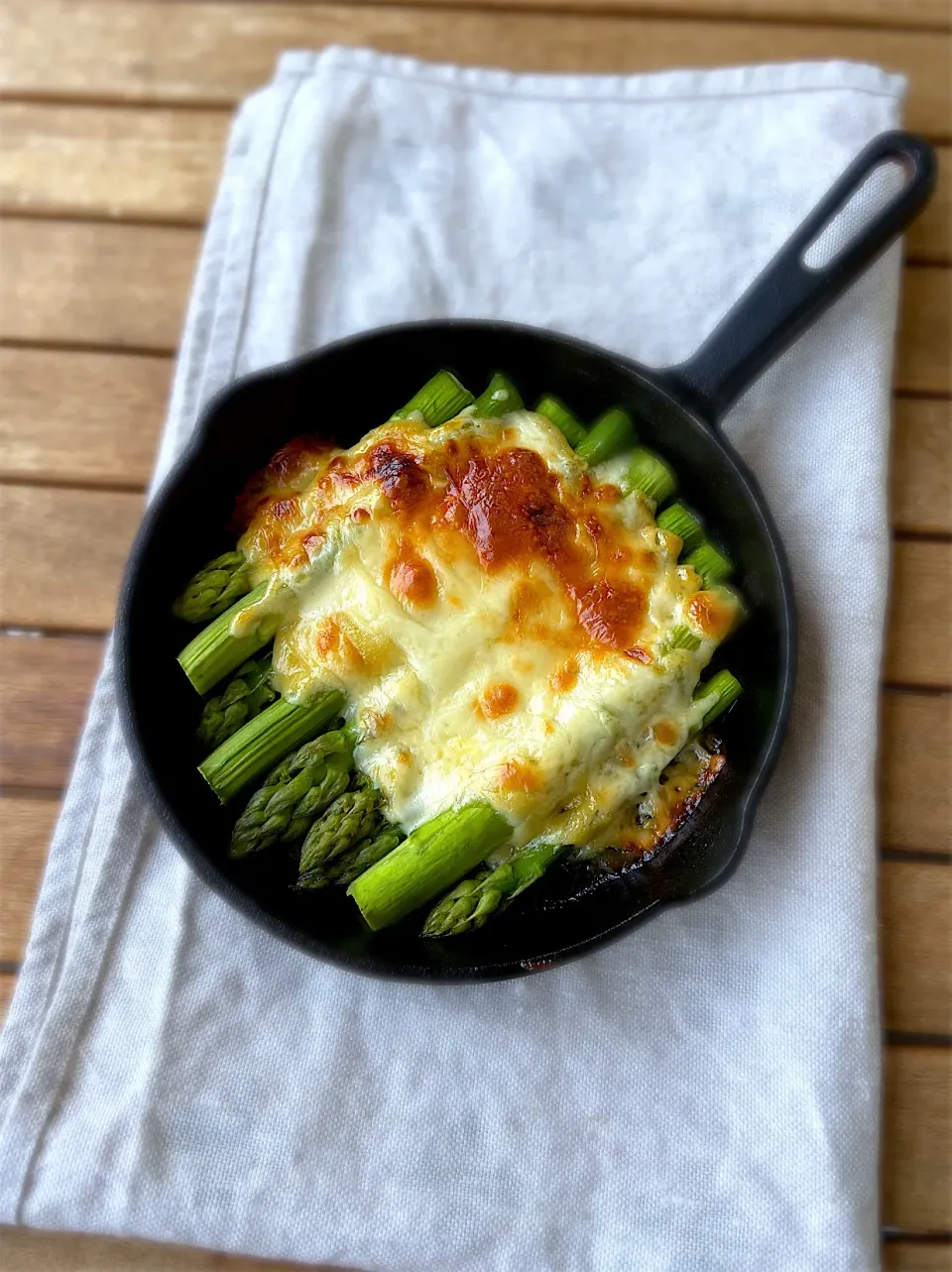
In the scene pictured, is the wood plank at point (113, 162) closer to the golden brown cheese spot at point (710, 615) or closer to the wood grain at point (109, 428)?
the wood grain at point (109, 428)

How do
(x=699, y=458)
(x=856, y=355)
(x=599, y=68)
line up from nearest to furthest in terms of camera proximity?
1. (x=699, y=458)
2. (x=856, y=355)
3. (x=599, y=68)

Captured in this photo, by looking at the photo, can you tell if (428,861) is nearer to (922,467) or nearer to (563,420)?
(563,420)

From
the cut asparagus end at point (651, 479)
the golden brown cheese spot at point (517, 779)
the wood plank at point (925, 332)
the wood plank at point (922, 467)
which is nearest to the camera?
the golden brown cheese spot at point (517, 779)

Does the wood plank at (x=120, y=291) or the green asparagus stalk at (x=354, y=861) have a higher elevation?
the wood plank at (x=120, y=291)

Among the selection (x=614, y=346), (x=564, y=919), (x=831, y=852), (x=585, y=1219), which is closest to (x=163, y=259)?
(x=614, y=346)

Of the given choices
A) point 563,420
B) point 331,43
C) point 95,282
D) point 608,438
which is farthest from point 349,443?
point 331,43

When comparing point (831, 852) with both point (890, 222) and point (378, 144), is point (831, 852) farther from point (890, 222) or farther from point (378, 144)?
point (378, 144)

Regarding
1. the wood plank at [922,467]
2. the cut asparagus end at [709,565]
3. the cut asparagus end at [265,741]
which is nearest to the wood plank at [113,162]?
the wood plank at [922,467]

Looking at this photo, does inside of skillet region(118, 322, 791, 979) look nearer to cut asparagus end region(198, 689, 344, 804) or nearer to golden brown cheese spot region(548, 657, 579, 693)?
cut asparagus end region(198, 689, 344, 804)
